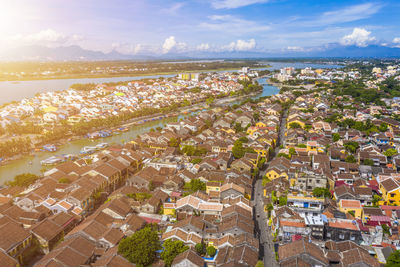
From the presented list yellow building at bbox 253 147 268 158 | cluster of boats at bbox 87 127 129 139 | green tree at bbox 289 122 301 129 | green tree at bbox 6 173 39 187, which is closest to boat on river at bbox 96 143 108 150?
cluster of boats at bbox 87 127 129 139

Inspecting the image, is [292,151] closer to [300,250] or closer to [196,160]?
[196,160]

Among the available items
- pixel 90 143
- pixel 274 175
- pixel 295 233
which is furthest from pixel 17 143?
pixel 295 233

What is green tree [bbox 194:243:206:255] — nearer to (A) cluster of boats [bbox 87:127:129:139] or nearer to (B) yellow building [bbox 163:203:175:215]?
(B) yellow building [bbox 163:203:175:215]

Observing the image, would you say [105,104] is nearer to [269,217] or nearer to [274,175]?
[274,175]

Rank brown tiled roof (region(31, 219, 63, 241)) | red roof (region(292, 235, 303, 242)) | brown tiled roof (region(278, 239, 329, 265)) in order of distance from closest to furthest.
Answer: brown tiled roof (region(278, 239, 329, 265))
red roof (region(292, 235, 303, 242))
brown tiled roof (region(31, 219, 63, 241))

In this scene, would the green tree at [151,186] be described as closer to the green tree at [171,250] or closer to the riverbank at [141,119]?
the green tree at [171,250]

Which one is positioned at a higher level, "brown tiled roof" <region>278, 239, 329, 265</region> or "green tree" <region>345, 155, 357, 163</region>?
"brown tiled roof" <region>278, 239, 329, 265</region>

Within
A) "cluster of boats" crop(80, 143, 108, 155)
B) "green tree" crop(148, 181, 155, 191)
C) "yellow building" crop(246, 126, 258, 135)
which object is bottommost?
"cluster of boats" crop(80, 143, 108, 155)
